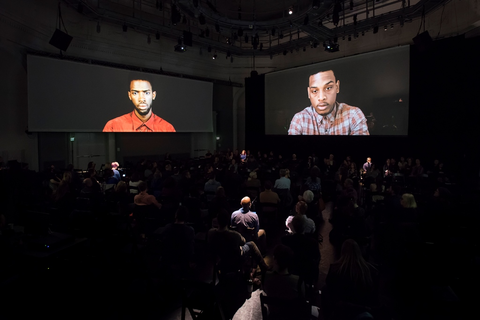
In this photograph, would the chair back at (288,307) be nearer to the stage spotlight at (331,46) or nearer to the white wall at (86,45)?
the stage spotlight at (331,46)

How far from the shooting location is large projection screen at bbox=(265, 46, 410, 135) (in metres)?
11.9

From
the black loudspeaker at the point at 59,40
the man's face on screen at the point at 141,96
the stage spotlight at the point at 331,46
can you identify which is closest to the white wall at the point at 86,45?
the man's face on screen at the point at 141,96

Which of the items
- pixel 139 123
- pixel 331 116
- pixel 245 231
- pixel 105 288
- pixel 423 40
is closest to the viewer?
pixel 105 288

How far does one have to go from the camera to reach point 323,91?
1463 centimetres

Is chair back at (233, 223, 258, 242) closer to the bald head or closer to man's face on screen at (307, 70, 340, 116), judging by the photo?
the bald head

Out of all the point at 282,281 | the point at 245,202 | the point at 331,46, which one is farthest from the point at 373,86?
the point at 282,281

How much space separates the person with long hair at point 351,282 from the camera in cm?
265

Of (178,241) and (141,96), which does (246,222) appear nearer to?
(178,241)

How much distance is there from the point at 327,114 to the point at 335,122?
595mm

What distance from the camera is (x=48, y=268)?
399 centimetres

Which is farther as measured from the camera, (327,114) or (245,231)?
(327,114)

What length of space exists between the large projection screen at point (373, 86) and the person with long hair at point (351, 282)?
435 inches

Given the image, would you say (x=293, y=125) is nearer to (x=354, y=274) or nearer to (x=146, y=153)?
(x=146, y=153)

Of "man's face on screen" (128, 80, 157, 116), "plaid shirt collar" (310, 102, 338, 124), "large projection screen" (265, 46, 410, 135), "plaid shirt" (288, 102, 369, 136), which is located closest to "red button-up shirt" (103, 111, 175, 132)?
"man's face on screen" (128, 80, 157, 116)
